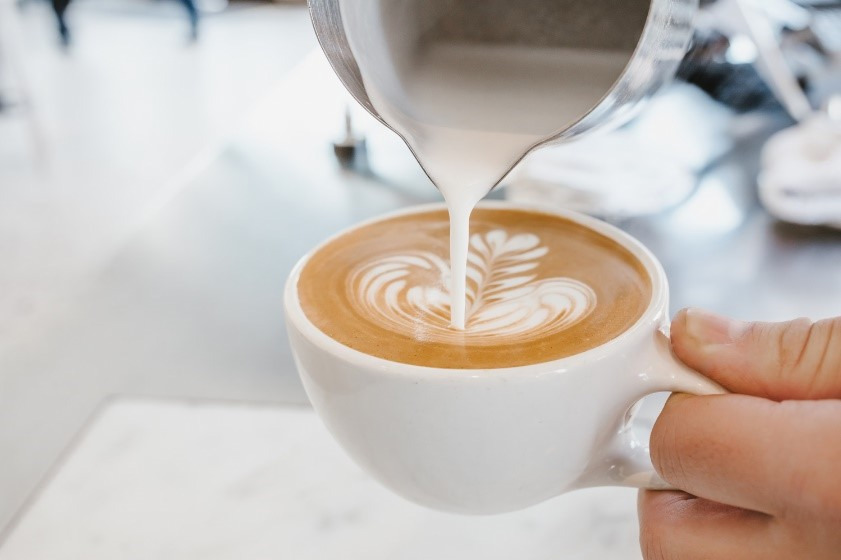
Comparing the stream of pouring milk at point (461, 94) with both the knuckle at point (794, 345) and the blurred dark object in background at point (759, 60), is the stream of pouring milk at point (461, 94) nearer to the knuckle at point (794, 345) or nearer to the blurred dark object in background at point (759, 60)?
the knuckle at point (794, 345)

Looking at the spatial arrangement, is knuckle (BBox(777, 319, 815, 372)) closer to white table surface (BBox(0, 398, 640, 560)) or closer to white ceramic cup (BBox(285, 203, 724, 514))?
white ceramic cup (BBox(285, 203, 724, 514))

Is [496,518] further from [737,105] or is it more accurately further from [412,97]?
[737,105]

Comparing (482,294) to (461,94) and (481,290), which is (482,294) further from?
(461,94)

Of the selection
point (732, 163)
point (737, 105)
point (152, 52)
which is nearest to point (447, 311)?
point (732, 163)

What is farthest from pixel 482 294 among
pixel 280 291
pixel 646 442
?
pixel 280 291

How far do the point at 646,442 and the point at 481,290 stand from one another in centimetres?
15

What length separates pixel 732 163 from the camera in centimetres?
106

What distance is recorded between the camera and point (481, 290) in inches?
22.3

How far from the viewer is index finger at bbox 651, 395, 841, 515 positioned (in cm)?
37

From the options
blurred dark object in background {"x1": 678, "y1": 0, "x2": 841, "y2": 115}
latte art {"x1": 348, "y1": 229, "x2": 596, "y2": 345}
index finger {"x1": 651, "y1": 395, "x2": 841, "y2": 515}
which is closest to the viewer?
index finger {"x1": 651, "y1": 395, "x2": 841, "y2": 515}

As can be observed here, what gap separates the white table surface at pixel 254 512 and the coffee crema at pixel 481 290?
156 millimetres

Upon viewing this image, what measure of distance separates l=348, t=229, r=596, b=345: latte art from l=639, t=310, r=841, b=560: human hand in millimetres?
91

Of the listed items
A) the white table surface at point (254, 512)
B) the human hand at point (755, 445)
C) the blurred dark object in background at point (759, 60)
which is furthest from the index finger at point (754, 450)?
the blurred dark object in background at point (759, 60)

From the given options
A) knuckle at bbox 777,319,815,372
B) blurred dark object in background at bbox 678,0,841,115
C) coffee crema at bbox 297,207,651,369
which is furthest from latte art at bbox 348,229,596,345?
blurred dark object in background at bbox 678,0,841,115
